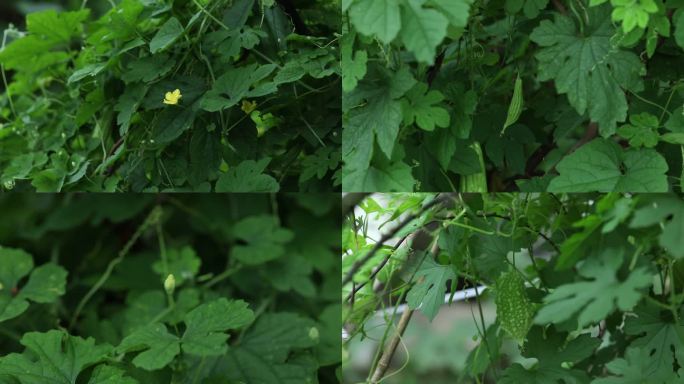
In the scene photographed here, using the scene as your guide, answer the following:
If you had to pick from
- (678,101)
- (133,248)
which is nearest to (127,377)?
(133,248)

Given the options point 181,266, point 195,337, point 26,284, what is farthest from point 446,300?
point 26,284

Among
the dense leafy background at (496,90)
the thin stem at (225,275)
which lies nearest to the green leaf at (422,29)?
the dense leafy background at (496,90)

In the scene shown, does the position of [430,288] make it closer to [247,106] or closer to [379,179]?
[379,179]

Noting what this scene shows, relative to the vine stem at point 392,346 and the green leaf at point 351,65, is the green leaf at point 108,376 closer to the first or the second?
the vine stem at point 392,346

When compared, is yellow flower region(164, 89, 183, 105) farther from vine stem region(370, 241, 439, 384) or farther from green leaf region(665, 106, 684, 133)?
green leaf region(665, 106, 684, 133)

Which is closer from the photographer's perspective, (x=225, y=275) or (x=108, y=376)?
(x=108, y=376)
